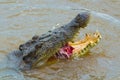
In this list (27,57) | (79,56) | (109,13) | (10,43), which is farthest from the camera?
(109,13)

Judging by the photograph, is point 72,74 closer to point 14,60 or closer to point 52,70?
point 52,70

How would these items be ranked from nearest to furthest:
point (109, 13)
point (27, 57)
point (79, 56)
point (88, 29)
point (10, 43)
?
point (27, 57) < point (79, 56) < point (10, 43) < point (88, 29) < point (109, 13)

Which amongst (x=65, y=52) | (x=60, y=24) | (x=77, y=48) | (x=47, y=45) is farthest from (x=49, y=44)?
(x=60, y=24)

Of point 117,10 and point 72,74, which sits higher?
point 117,10

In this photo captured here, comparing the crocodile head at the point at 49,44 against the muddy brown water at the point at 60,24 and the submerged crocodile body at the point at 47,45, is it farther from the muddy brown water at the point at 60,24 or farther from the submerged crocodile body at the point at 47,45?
the muddy brown water at the point at 60,24

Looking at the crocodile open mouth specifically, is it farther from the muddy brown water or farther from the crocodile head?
the crocodile head

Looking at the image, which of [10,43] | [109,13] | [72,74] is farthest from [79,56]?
[109,13]

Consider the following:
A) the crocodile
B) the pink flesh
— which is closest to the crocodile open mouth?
the pink flesh
